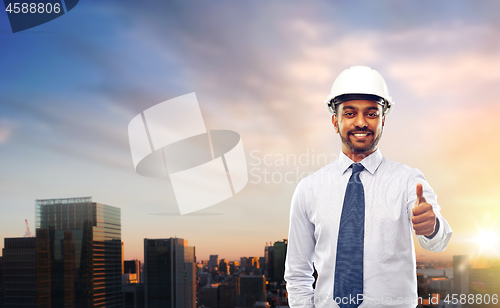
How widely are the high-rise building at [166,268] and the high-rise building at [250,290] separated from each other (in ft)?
79.6

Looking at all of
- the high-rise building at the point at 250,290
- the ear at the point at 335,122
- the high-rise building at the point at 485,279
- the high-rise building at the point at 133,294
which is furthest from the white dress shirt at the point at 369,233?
the high-rise building at the point at 133,294

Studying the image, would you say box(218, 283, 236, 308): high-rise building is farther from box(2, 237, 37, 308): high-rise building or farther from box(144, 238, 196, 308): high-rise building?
box(2, 237, 37, 308): high-rise building

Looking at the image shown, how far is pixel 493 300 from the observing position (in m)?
3.83

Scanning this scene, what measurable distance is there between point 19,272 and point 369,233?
324 ft

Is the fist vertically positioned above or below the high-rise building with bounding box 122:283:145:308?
above

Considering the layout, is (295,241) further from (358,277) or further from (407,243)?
(407,243)

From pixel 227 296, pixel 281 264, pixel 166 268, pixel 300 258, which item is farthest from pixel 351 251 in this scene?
pixel 166 268

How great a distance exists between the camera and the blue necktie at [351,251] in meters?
3.04

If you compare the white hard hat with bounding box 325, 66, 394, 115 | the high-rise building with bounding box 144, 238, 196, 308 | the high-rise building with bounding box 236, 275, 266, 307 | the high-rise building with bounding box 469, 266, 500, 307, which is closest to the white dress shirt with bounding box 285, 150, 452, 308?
the white hard hat with bounding box 325, 66, 394, 115

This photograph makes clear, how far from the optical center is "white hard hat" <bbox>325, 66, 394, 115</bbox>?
3.25 meters

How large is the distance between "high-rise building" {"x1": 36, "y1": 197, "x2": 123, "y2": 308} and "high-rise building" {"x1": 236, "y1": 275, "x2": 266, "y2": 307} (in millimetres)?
38090

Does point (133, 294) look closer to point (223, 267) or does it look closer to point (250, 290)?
point (223, 267)

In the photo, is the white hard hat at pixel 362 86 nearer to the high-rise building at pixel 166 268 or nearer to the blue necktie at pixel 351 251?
the blue necktie at pixel 351 251

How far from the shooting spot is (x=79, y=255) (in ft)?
293
